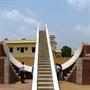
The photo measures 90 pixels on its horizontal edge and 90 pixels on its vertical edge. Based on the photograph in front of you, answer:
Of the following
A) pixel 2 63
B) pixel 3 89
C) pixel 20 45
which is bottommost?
pixel 3 89

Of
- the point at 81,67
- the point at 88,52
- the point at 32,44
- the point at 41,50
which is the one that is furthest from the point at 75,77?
the point at 32,44

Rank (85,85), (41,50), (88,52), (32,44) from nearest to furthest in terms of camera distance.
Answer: (85,85) → (41,50) → (88,52) → (32,44)

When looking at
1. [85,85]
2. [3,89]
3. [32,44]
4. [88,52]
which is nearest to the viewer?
[3,89]

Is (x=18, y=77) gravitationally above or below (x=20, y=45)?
below

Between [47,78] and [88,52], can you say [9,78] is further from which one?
[88,52]

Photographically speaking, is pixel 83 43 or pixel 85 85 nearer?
pixel 85 85

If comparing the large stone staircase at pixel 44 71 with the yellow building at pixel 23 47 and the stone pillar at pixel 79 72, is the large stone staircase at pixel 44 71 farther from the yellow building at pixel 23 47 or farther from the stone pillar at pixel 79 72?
the yellow building at pixel 23 47

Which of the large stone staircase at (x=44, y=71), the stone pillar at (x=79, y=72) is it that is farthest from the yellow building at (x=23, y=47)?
the stone pillar at (x=79, y=72)

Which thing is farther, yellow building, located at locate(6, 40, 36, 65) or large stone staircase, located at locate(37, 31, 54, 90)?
yellow building, located at locate(6, 40, 36, 65)

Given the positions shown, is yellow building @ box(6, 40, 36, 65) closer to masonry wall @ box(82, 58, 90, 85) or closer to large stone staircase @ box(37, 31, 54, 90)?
large stone staircase @ box(37, 31, 54, 90)

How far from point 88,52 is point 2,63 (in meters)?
8.53

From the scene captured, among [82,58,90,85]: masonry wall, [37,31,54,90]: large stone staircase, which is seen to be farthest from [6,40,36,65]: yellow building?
[82,58,90,85]: masonry wall

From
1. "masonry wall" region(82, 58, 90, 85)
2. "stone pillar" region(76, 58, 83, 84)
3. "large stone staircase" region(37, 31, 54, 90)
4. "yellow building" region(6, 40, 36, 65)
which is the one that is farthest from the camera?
"yellow building" region(6, 40, 36, 65)

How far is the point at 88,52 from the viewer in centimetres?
2936
